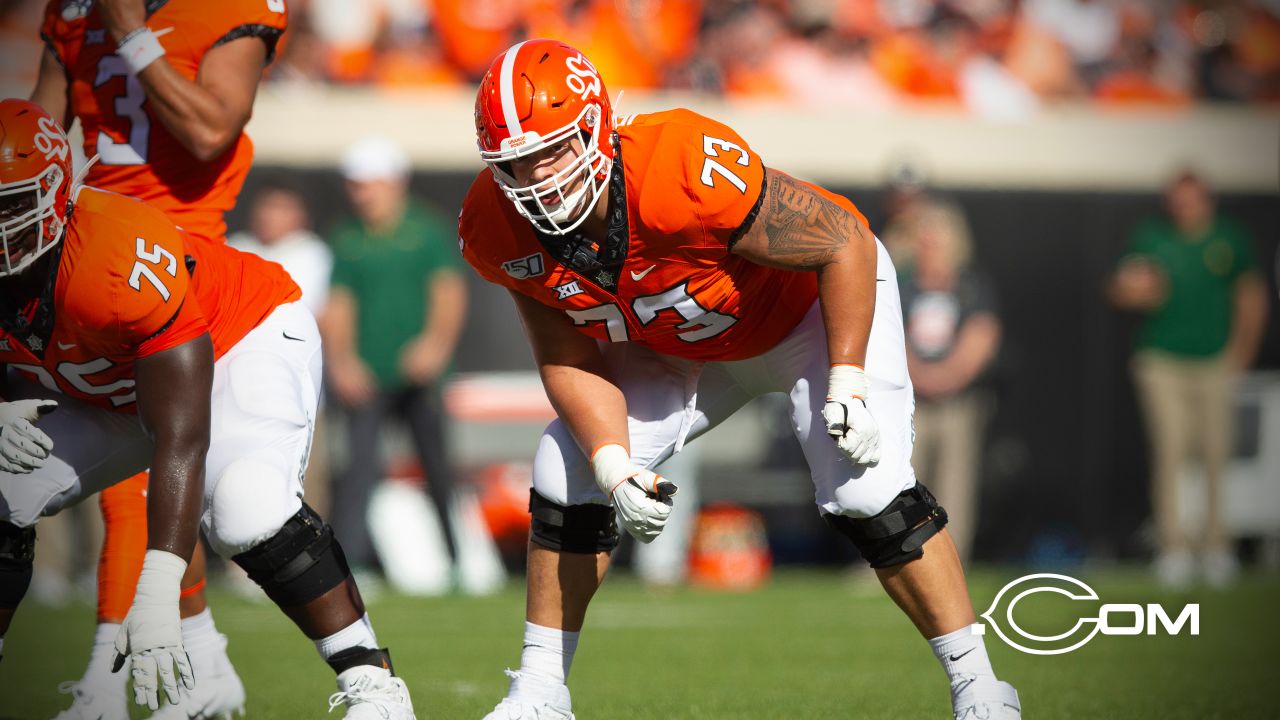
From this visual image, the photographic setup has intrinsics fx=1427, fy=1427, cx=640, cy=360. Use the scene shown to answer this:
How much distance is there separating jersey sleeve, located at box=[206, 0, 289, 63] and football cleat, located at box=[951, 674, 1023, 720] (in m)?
2.45

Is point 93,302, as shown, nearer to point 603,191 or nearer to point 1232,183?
point 603,191

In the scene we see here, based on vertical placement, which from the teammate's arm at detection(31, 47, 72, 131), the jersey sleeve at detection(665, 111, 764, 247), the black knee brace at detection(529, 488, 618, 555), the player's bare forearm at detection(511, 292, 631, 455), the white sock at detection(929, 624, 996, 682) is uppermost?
the teammate's arm at detection(31, 47, 72, 131)

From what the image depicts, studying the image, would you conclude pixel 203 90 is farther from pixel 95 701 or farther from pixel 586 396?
pixel 95 701

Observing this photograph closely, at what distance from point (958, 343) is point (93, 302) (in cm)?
595

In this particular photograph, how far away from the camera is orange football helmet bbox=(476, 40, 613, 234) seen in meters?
3.17

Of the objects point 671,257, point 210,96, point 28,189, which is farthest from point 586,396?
point 28,189

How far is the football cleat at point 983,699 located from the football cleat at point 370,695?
1339mm

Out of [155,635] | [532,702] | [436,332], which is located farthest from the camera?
[436,332]

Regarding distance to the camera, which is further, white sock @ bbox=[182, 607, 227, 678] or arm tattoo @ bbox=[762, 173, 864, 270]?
white sock @ bbox=[182, 607, 227, 678]

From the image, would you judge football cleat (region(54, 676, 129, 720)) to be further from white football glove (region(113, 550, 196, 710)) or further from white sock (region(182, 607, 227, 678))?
white football glove (region(113, 550, 196, 710))

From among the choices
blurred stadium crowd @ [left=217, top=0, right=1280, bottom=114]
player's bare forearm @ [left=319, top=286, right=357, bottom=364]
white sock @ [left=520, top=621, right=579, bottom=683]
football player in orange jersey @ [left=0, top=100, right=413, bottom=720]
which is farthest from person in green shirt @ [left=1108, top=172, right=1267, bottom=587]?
football player in orange jersey @ [left=0, top=100, right=413, bottom=720]

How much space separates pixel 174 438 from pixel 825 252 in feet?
5.05

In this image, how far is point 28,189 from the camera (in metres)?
3.13

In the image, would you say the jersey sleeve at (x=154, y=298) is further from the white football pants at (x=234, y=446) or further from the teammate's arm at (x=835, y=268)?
the teammate's arm at (x=835, y=268)
